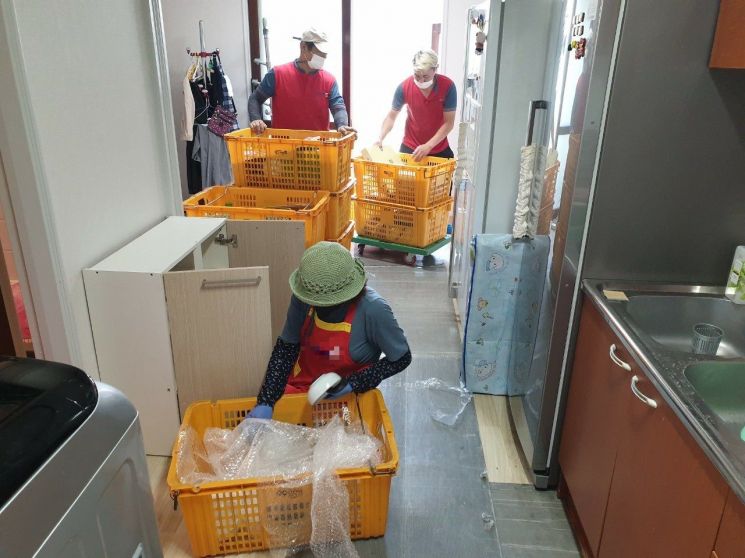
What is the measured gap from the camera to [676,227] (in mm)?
1652

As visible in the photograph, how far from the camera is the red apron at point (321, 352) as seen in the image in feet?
6.24

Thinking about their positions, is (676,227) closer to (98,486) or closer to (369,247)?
(98,486)

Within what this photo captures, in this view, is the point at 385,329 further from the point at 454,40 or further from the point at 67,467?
the point at 454,40

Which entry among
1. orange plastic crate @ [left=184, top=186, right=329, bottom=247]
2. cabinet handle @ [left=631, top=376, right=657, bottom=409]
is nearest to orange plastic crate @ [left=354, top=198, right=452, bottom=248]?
orange plastic crate @ [left=184, top=186, right=329, bottom=247]

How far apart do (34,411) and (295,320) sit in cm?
110

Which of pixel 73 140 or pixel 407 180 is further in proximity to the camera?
pixel 407 180

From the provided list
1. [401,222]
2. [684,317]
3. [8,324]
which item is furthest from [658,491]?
[401,222]

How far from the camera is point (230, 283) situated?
191cm

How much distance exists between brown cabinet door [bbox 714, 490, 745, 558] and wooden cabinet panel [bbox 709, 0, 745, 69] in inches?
39.0

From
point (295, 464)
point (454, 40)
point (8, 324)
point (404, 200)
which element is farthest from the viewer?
point (454, 40)

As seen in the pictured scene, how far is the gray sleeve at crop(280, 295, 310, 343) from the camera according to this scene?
74.9 inches

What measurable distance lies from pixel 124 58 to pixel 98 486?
1.73 meters

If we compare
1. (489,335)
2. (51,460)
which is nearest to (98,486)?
(51,460)

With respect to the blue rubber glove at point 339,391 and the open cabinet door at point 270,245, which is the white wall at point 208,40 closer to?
the open cabinet door at point 270,245
